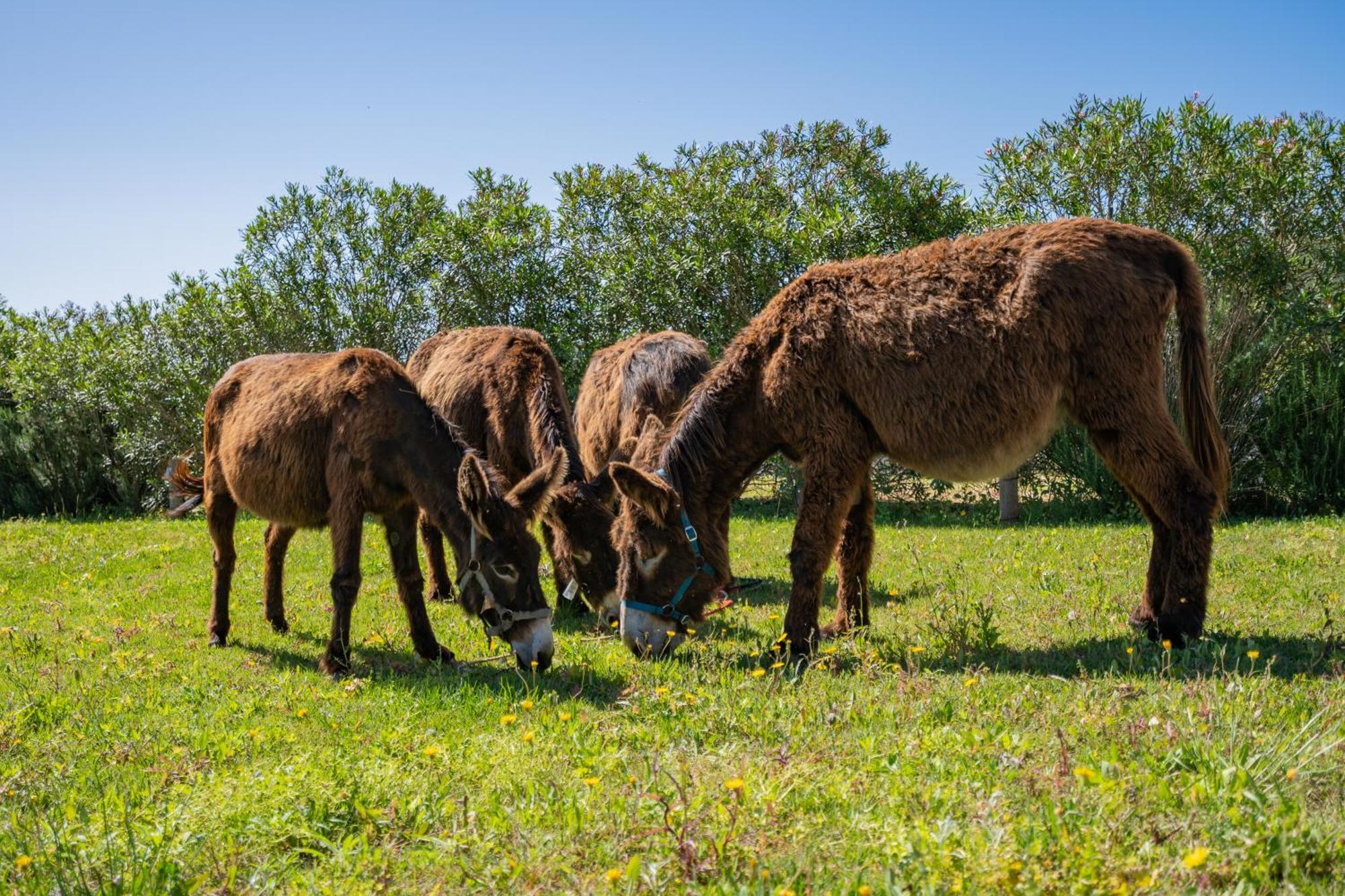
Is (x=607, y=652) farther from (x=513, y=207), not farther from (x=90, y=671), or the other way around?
(x=513, y=207)

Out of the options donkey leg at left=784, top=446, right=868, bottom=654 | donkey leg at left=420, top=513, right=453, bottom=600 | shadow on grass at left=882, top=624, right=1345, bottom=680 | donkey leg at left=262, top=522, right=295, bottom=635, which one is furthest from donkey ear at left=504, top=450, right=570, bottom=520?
donkey leg at left=420, top=513, right=453, bottom=600

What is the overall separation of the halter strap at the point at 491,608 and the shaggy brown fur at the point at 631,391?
1.74 meters

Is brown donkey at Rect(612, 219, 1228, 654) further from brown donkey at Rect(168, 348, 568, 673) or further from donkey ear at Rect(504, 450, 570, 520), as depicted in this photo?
brown donkey at Rect(168, 348, 568, 673)

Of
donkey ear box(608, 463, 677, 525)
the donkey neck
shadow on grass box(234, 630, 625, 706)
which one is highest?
the donkey neck

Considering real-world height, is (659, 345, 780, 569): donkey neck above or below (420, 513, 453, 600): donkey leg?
above

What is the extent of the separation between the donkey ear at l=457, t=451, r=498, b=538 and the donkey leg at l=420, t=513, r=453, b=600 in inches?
105

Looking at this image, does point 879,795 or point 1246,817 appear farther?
point 879,795

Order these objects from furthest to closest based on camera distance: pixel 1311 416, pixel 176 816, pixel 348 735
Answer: pixel 1311 416 → pixel 348 735 → pixel 176 816

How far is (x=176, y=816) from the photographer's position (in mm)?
3135

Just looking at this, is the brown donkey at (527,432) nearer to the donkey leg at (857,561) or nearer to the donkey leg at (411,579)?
the donkey leg at (411,579)

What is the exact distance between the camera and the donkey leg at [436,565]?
7820mm

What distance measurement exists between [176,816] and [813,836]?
6.73ft

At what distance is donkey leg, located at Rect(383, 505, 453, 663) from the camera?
575cm

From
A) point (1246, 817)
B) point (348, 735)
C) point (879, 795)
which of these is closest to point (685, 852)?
point (879, 795)
